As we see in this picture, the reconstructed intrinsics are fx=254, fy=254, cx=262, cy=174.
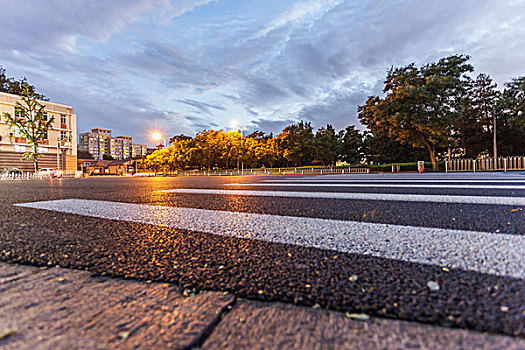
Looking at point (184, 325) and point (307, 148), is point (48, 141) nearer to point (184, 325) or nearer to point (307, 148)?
point (307, 148)

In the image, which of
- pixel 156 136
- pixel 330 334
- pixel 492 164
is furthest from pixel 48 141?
pixel 492 164

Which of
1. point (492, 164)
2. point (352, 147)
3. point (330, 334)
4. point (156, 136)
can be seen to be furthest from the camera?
point (156, 136)

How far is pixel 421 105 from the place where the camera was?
20.7 m

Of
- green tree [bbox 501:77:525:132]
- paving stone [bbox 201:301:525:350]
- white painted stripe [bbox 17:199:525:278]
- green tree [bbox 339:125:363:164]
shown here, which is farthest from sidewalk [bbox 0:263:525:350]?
green tree [bbox 339:125:363:164]

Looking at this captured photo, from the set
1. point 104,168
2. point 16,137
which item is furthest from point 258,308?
point 104,168

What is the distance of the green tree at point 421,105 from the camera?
2020 cm

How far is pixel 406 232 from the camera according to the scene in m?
1.59

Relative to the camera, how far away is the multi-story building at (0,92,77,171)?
3294 centimetres

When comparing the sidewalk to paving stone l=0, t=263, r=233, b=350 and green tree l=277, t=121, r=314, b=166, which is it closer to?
paving stone l=0, t=263, r=233, b=350

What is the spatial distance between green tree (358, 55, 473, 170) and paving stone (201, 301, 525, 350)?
22.8 meters

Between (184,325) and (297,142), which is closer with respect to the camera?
(184,325)

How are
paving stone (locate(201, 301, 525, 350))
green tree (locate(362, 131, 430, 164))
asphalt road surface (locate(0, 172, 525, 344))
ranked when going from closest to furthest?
1. paving stone (locate(201, 301, 525, 350))
2. asphalt road surface (locate(0, 172, 525, 344))
3. green tree (locate(362, 131, 430, 164))

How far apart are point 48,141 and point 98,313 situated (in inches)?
1843

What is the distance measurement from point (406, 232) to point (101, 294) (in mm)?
1630
